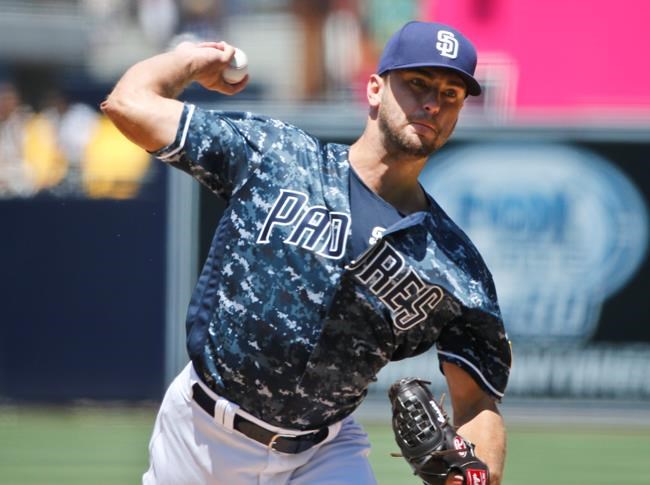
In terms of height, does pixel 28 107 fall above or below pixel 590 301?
above

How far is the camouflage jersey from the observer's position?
4148 millimetres

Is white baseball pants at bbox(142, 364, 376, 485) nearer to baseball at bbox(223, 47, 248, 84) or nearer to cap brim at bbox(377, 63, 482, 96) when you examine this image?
baseball at bbox(223, 47, 248, 84)

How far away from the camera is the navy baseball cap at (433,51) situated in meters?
4.18

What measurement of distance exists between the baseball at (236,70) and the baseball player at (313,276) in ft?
0.09

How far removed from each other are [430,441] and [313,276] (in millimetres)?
625

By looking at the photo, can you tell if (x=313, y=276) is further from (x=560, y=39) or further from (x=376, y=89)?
(x=560, y=39)

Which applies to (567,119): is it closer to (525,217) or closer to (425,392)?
(525,217)

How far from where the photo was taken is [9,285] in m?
9.83

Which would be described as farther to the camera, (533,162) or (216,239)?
(533,162)

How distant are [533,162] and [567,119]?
42 cm

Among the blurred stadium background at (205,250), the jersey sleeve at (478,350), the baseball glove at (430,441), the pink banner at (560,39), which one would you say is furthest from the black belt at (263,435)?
the pink banner at (560,39)

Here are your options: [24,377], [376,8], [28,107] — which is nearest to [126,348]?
[24,377]

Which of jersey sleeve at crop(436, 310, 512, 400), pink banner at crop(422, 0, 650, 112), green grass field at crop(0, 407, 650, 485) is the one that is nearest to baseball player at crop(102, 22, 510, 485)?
jersey sleeve at crop(436, 310, 512, 400)

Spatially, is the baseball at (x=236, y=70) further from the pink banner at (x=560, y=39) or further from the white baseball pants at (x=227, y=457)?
the pink banner at (x=560, y=39)
